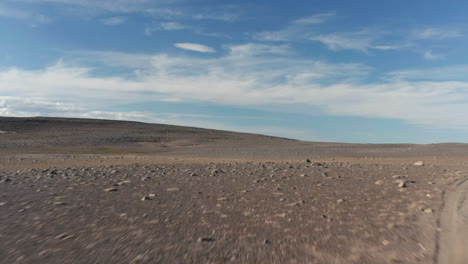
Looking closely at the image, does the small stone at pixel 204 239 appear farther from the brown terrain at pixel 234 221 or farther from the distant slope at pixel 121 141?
the distant slope at pixel 121 141

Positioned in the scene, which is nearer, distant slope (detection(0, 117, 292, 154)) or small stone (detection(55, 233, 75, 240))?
small stone (detection(55, 233, 75, 240))

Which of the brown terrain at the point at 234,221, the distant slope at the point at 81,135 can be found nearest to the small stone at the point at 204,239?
the brown terrain at the point at 234,221

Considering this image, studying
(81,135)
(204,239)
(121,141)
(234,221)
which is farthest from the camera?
(81,135)

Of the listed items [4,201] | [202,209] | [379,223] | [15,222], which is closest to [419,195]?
[379,223]

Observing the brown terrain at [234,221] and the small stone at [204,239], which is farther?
the small stone at [204,239]

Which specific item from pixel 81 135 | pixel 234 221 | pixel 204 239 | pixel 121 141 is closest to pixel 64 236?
pixel 204 239

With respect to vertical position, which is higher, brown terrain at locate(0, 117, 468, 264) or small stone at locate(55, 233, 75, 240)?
brown terrain at locate(0, 117, 468, 264)

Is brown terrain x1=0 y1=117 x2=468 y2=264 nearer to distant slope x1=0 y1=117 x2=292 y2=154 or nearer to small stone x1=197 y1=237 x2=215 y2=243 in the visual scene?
small stone x1=197 y1=237 x2=215 y2=243

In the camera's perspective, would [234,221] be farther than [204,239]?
Yes

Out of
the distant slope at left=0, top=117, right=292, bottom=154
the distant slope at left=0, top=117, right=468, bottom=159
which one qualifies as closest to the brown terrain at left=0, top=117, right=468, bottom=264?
the distant slope at left=0, top=117, right=468, bottom=159

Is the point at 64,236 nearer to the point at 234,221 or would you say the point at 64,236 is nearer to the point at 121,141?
the point at 234,221

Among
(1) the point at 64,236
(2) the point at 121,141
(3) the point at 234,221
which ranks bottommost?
(2) the point at 121,141

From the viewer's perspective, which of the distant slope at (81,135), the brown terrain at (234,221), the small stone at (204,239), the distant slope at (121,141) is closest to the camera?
the brown terrain at (234,221)

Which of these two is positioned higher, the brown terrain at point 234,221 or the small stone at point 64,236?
the brown terrain at point 234,221
